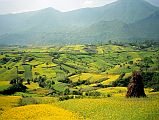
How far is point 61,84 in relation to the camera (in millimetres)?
155500

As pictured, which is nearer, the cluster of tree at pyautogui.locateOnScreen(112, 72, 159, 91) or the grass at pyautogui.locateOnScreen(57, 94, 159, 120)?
the grass at pyautogui.locateOnScreen(57, 94, 159, 120)

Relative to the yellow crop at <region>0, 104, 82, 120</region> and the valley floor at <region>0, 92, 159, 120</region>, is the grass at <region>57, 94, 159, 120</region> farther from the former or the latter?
the yellow crop at <region>0, 104, 82, 120</region>

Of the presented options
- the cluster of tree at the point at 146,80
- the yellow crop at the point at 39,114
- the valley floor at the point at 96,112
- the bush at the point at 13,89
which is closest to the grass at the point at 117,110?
the valley floor at the point at 96,112

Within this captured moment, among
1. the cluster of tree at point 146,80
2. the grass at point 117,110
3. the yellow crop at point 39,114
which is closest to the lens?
the grass at point 117,110

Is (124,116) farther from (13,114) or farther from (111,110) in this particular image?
(13,114)

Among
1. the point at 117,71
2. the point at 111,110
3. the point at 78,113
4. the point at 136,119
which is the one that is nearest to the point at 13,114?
the point at 78,113

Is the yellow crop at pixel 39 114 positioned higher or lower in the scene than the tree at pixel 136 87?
lower

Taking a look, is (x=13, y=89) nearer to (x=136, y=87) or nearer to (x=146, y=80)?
(x=146, y=80)

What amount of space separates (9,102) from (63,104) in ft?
63.3

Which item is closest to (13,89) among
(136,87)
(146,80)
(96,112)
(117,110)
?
(146,80)

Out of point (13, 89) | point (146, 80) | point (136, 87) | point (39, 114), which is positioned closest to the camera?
point (39, 114)

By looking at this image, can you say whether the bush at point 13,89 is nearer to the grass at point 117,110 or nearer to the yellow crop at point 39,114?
the grass at point 117,110

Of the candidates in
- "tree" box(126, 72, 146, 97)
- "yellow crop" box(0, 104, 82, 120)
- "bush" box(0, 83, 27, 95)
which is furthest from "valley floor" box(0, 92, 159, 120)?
"bush" box(0, 83, 27, 95)

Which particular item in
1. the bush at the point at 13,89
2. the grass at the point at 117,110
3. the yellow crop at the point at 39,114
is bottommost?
the bush at the point at 13,89
